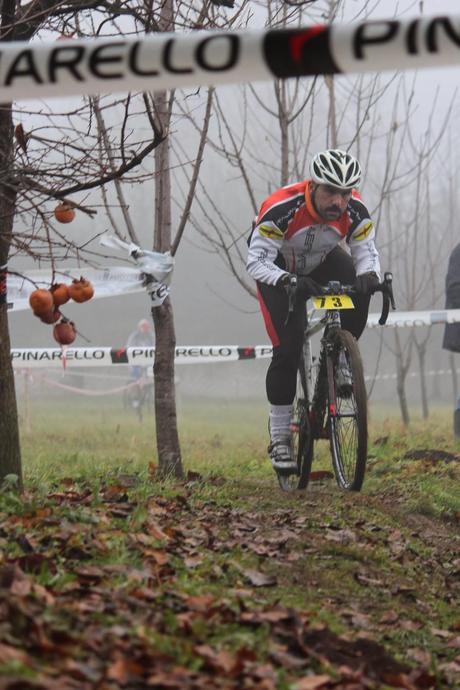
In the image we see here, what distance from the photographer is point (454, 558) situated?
577 centimetres

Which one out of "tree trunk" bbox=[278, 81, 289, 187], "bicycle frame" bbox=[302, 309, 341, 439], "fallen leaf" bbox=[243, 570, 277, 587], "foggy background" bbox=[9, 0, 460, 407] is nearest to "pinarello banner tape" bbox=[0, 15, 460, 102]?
"fallen leaf" bbox=[243, 570, 277, 587]

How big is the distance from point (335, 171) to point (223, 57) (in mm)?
2905

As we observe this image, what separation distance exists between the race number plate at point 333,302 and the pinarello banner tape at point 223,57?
279 centimetres

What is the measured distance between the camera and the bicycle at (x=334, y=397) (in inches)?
258

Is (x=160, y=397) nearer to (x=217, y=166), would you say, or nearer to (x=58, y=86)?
(x=58, y=86)

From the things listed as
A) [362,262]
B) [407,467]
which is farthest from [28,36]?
[407,467]

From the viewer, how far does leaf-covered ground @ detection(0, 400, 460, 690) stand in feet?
10.5

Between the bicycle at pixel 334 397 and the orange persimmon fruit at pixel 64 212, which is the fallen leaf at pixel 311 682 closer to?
the orange persimmon fruit at pixel 64 212

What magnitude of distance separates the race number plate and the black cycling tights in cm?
35

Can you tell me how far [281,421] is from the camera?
291 inches

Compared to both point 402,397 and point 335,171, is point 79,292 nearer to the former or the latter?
point 335,171

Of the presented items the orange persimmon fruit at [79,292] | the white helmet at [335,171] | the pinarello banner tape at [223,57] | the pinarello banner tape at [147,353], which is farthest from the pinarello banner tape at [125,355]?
the pinarello banner tape at [223,57]

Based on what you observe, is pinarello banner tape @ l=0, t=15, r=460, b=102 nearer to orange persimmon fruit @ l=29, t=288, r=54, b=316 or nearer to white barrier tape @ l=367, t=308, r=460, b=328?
orange persimmon fruit @ l=29, t=288, r=54, b=316

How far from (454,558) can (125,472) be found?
2.74m
